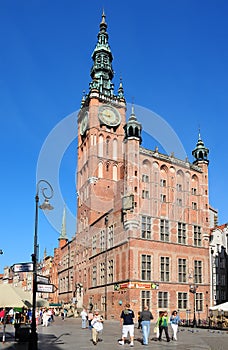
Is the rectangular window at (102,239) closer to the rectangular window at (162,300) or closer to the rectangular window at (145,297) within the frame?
the rectangular window at (145,297)

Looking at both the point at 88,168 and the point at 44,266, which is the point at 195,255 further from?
the point at 44,266

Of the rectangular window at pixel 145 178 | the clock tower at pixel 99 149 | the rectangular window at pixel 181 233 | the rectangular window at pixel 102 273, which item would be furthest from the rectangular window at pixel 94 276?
the rectangular window at pixel 145 178

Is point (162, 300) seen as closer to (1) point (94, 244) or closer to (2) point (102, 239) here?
(2) point (102, 239)

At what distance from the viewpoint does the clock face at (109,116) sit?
238 feet

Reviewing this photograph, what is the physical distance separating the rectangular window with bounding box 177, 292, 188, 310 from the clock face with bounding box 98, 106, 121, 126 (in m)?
33.5

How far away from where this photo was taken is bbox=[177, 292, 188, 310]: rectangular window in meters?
48.5

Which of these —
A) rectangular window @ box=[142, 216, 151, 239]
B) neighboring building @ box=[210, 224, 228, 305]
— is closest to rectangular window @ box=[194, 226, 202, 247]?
neighboring building @ box=[210, 224, 228, 305]

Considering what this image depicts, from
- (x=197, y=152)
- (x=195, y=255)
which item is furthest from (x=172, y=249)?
(x=197, y=152)

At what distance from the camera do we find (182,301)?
48750 millimetres

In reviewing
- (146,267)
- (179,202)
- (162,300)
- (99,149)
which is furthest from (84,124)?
(162,300)

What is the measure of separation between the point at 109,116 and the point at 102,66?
47.9 ft

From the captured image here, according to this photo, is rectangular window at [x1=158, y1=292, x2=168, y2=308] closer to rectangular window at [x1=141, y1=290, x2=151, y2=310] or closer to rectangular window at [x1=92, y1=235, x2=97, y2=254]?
rectangular window at [x1=141, y1=290, x2=151, y2=310]

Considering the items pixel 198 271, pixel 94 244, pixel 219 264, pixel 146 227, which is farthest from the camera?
pixel 94 244

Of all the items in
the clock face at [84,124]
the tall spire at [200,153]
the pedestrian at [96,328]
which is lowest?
the pedestrian at [96,328]
